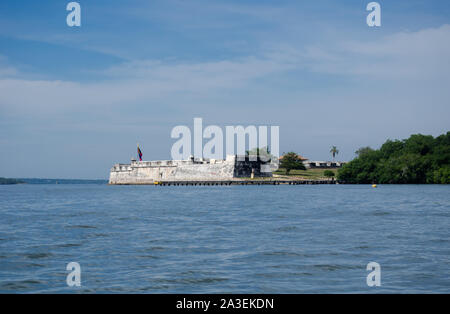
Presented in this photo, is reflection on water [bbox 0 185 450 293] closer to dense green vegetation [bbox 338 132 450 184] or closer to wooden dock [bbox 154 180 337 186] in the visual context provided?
dense green vegetation [bbox 338 132 450 184]

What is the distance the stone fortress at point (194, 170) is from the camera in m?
94.9

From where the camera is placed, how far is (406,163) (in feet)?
262

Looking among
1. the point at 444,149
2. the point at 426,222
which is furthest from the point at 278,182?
the point at 426,222

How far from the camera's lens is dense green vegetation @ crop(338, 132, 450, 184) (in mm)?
78125

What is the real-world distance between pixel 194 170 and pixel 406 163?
40790mm

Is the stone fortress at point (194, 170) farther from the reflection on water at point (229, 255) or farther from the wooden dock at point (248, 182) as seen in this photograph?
the reflection on water at point (229, 255)

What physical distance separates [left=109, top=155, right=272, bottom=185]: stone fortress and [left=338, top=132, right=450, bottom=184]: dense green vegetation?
56.8 feet

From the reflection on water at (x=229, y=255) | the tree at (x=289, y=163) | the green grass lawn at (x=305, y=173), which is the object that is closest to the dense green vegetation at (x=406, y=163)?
the green grass lawn at (x=305, y=173)

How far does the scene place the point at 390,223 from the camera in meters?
19.0

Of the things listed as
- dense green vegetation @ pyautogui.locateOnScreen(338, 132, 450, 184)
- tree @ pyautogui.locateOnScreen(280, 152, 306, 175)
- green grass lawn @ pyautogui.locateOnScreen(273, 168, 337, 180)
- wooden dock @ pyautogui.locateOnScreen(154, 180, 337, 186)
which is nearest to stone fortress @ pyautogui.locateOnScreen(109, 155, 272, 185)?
wooden dock @ pyautogui.locateOnScreen(154, 180, 337, 186)

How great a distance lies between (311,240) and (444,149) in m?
73.3

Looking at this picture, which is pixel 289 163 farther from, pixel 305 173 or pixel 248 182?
pixel 248 182

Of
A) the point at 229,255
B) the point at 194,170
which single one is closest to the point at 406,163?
the point at 194,170

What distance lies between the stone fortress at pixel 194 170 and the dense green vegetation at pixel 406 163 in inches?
682
